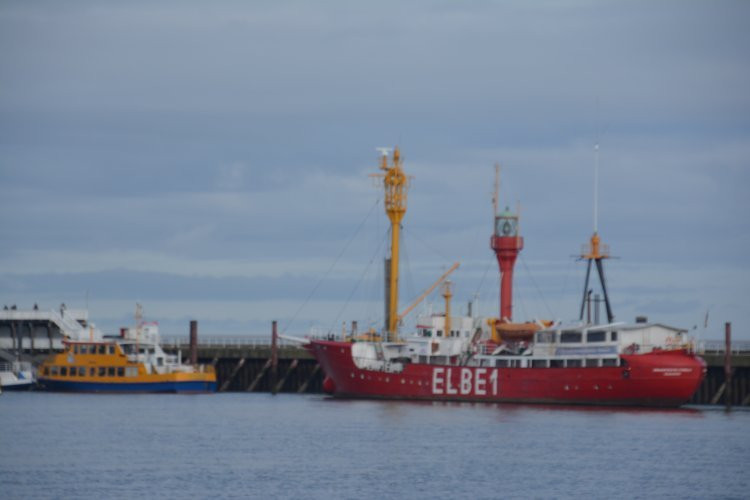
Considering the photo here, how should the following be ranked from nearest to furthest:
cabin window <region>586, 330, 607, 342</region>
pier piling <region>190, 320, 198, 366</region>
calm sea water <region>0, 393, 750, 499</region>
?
1. calm sea water <region>0, 393, 750, 499</region>
2. cabin window <region>586, 330, 607, 342</region>
3. pier piling <region>190, 320, 198, 366</region>

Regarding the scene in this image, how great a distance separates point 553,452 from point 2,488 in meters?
24.7

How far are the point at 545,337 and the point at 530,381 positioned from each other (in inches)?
108

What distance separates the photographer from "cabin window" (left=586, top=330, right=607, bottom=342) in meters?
93.6

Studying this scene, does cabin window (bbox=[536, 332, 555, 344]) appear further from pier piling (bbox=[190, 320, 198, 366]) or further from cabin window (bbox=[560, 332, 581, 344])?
pier piling (bbox=[190, 320, 198, 366])

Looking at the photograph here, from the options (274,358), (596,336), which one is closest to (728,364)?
(596,336)

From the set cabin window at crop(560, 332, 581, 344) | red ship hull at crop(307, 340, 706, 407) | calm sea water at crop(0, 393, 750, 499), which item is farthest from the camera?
cabin window at crop(560, 332, 581, 344)

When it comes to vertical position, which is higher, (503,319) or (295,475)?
(503,319)

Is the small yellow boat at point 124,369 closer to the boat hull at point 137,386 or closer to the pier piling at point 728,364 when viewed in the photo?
the boat hull at point 137,386

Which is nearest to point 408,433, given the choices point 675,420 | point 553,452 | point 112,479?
point 553,452

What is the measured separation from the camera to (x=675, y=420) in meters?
86.1

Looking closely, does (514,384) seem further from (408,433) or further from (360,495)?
(360,495)

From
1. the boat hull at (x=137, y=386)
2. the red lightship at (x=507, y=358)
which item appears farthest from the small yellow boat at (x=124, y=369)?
the red lightship at (x=507, y=358)

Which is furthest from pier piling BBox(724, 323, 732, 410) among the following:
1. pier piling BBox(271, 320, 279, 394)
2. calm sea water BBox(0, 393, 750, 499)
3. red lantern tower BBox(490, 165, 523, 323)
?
Result: pier piling BBox(271, 320, 279, 394)

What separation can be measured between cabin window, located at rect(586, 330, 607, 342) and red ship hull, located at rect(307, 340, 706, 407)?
1.75 m
